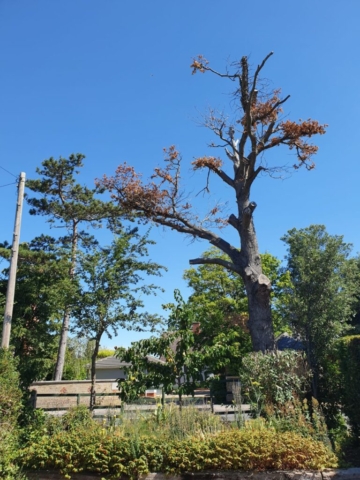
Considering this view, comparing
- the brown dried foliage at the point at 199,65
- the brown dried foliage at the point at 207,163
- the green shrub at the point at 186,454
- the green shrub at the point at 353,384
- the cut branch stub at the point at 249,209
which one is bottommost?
Result: the green shrub at the point at 186,454

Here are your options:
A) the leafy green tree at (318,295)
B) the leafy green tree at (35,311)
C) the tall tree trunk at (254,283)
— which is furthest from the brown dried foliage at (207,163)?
the leafy green tree at (35,311)

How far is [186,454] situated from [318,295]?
6.08m

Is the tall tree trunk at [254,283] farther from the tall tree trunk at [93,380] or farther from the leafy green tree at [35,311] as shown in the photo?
the leafy green tree at [35,311]

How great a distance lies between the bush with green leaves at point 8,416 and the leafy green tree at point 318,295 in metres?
6.30

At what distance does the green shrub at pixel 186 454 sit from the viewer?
455 centimetres

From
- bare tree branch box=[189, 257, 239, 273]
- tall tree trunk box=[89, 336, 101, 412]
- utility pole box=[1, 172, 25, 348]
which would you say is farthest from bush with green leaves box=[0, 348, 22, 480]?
bare tree branch box=[189, 257, 239, 273]

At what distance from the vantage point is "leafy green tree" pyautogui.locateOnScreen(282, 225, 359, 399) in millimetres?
8914

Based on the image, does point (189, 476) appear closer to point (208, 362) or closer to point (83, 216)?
point (208, 362)

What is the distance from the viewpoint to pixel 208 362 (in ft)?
25.0

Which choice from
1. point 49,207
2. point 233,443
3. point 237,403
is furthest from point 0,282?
point 233,443

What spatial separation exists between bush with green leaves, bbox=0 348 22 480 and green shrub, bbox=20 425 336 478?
0.30 metres

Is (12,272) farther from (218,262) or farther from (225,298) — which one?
(225,298)

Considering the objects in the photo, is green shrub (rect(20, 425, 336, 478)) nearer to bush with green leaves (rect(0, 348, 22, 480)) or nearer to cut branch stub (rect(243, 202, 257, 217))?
bush with green leaves (rect(0, 348, 22, 480))

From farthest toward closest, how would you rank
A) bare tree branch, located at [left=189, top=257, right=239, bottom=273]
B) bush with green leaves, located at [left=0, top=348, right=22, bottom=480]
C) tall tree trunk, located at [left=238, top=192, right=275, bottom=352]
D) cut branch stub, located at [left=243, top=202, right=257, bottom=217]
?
bare tree branch, located at [left=189, top=257, right=239, bottom=273] → cut branch stub, located at [left=243, top=202, right=257, bottom=217] → tall tree trunk, located at [left=238, top=192, right=275, bottom=352] → bush with green leaves, located at [left=0, top=348, right=22, bottom=480]
